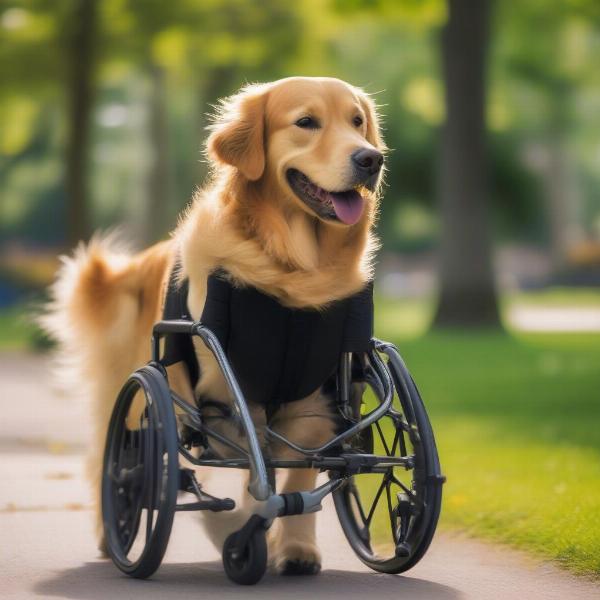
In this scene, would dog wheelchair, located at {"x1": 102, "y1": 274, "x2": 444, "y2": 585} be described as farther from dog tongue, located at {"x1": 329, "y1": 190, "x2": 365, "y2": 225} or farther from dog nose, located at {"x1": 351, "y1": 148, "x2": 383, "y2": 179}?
dog nose, located at {"x1": 351, "y1": 148, "x2": 383, "y2": 179}

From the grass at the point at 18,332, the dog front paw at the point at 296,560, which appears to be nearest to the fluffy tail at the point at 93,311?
the dog front paw at the point at 296,560

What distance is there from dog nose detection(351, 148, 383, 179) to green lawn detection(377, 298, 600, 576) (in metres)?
1.66

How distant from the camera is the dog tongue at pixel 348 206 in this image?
5.00 metres

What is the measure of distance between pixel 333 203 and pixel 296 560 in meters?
1.28

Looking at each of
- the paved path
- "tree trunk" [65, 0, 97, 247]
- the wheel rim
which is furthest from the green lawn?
"tree trunk" [65, 0, 97, 247]

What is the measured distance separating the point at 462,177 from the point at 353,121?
55.6 feet

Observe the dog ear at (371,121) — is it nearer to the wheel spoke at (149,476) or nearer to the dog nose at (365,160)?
the dog nose at (365,160)

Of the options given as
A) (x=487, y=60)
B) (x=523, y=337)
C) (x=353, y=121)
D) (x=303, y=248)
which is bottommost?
(x=523, y=337)

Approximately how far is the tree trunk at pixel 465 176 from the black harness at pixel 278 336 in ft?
54.6

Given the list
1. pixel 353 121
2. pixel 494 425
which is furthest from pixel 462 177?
pixel 353 121

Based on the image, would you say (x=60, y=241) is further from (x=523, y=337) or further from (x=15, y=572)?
(x=15, y=572)

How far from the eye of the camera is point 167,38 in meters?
24.1

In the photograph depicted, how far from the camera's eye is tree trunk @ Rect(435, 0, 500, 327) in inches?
858

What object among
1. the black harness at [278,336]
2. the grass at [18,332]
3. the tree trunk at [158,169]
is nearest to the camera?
the black harness at [278,336]
